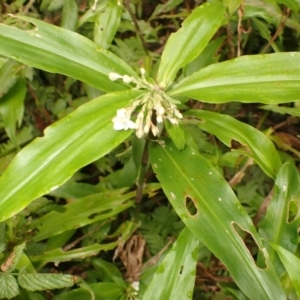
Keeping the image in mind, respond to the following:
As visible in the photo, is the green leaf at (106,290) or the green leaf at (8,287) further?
the green leaf at (106,290)

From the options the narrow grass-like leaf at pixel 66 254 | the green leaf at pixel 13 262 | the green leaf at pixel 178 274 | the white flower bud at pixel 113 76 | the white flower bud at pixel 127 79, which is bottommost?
the narrow grass-like leaf at pixel 66 254

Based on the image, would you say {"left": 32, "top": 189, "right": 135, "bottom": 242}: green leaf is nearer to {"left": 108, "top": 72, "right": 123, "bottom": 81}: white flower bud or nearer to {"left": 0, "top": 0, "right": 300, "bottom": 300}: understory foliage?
{"left": 0, "top": 0, "right": 300, "bottom": 300}: understory foliage

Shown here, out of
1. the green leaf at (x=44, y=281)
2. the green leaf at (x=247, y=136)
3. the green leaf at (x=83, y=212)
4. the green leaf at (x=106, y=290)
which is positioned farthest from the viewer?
the green leaf at (x=83, y=212)

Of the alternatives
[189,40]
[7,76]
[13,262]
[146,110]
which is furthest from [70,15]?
[13,262]

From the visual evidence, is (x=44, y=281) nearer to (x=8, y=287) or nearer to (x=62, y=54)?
(x=8, y=287)

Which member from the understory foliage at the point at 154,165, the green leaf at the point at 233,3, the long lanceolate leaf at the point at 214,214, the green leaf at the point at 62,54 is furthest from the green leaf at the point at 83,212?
the green leaf at the point at 233,3

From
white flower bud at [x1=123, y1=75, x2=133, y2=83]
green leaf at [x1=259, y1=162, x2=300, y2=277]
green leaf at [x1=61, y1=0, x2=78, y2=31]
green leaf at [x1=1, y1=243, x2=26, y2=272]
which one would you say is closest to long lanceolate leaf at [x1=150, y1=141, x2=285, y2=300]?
green leaf at [x1=259, y1=162, x2=300, y2=277]

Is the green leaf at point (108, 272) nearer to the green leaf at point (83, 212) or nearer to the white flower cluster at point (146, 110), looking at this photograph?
the green leaf at point (83, 212)
